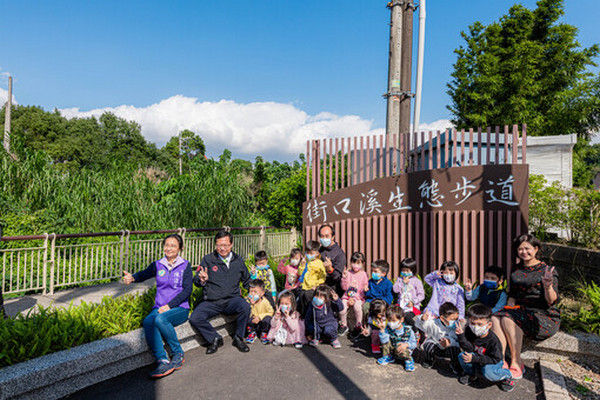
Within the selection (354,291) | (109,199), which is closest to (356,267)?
(354,291)

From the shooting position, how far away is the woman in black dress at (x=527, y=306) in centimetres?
362

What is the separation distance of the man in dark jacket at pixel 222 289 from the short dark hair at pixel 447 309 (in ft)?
7.25

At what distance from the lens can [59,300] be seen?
595 cm

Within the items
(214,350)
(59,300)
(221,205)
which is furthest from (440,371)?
(221,205)

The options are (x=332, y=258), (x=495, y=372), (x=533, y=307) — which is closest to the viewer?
(x=495, y=372)

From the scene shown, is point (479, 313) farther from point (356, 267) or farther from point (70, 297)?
point (70, 297)

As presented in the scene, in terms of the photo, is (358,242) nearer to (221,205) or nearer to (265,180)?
(221,205)

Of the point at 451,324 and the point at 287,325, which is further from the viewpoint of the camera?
the point at 287,325

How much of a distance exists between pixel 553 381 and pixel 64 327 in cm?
464

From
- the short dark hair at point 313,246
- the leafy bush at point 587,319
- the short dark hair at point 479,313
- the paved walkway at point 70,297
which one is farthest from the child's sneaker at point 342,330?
the paved walkway at point 70,297

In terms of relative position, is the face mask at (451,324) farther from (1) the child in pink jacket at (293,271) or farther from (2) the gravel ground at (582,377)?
(1) the child in pink jacket at (293,271)

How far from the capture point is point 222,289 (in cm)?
452

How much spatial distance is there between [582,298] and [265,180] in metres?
15.1

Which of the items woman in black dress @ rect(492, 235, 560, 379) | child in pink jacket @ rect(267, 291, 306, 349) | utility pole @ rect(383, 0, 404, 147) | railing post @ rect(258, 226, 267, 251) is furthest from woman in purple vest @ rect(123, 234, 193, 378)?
railing post @ rect(258, 226, 267, 251)
